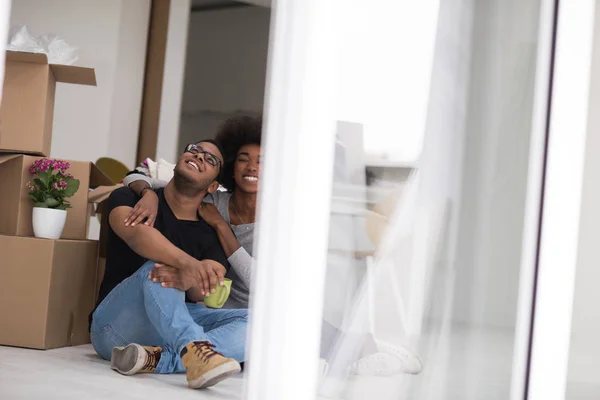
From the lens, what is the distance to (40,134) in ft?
8.76

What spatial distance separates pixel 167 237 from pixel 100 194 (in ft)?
2.23

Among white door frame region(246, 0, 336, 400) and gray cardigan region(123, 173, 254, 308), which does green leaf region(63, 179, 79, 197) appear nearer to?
gray cardigan region(123, 173, 254, 308)

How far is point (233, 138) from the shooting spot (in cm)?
276

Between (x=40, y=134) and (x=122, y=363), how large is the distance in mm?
886

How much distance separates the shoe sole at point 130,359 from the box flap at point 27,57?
0.99m

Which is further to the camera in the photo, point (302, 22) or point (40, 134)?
point (40, 134)

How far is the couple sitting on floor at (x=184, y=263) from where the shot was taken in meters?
2.17

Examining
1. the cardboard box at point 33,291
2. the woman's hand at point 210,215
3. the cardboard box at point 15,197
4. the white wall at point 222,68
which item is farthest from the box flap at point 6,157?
the white wall at point 222,68

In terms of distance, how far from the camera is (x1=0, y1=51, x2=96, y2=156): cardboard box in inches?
103

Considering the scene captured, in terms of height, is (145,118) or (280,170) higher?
(145,118)

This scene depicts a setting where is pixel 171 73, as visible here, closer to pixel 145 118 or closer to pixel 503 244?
pixel 145 118

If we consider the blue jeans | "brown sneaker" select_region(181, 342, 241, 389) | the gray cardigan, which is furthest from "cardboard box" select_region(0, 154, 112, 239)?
"brown sneaker" select_region(181, 342, 241, 389)

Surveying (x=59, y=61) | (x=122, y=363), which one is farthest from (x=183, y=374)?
(x=59, y=61)

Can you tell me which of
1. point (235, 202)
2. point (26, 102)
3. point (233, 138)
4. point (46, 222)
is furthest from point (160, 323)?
point (26, 102)
